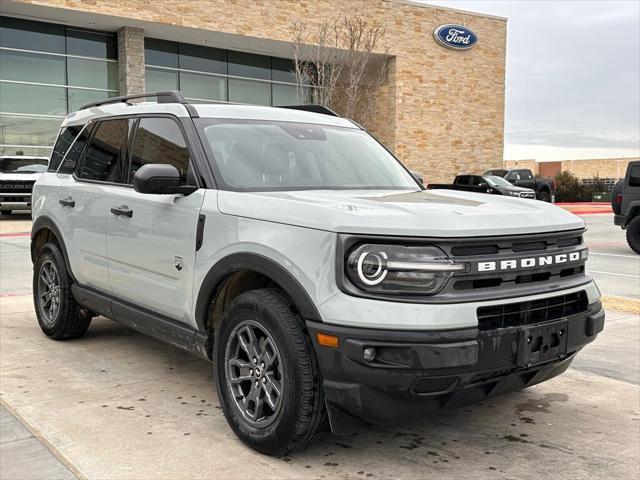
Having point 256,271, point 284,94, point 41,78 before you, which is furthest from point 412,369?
point 284,94

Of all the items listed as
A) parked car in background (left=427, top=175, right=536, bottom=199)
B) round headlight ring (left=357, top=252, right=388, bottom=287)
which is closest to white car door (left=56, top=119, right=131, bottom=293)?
round headlight ring (left=357, top=252, right=388, bottom=287)

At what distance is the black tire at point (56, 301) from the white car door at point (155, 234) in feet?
3.04

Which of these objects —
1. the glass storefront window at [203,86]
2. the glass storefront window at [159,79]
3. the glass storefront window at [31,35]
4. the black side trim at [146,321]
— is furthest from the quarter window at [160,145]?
the glass storefront window at [203,86]

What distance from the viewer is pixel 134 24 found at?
26.7 m

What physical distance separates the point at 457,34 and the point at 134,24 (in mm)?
16806

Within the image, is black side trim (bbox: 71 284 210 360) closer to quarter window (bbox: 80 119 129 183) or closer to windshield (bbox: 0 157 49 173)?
quarter window (bbox: 80 119 129 183)

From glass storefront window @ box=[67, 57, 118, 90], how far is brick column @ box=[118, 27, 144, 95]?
0.56 m

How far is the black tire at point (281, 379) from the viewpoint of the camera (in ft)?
10.5

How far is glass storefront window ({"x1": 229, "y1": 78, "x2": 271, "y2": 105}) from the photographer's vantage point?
31109 millimetres

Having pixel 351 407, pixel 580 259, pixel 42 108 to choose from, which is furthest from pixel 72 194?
pixel 42 108

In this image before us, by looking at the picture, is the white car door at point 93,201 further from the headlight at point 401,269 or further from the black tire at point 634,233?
the black tire at point 634,233

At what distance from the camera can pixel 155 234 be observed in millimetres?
4250

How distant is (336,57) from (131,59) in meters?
9.13

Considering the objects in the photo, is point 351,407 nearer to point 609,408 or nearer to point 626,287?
point 609,408
